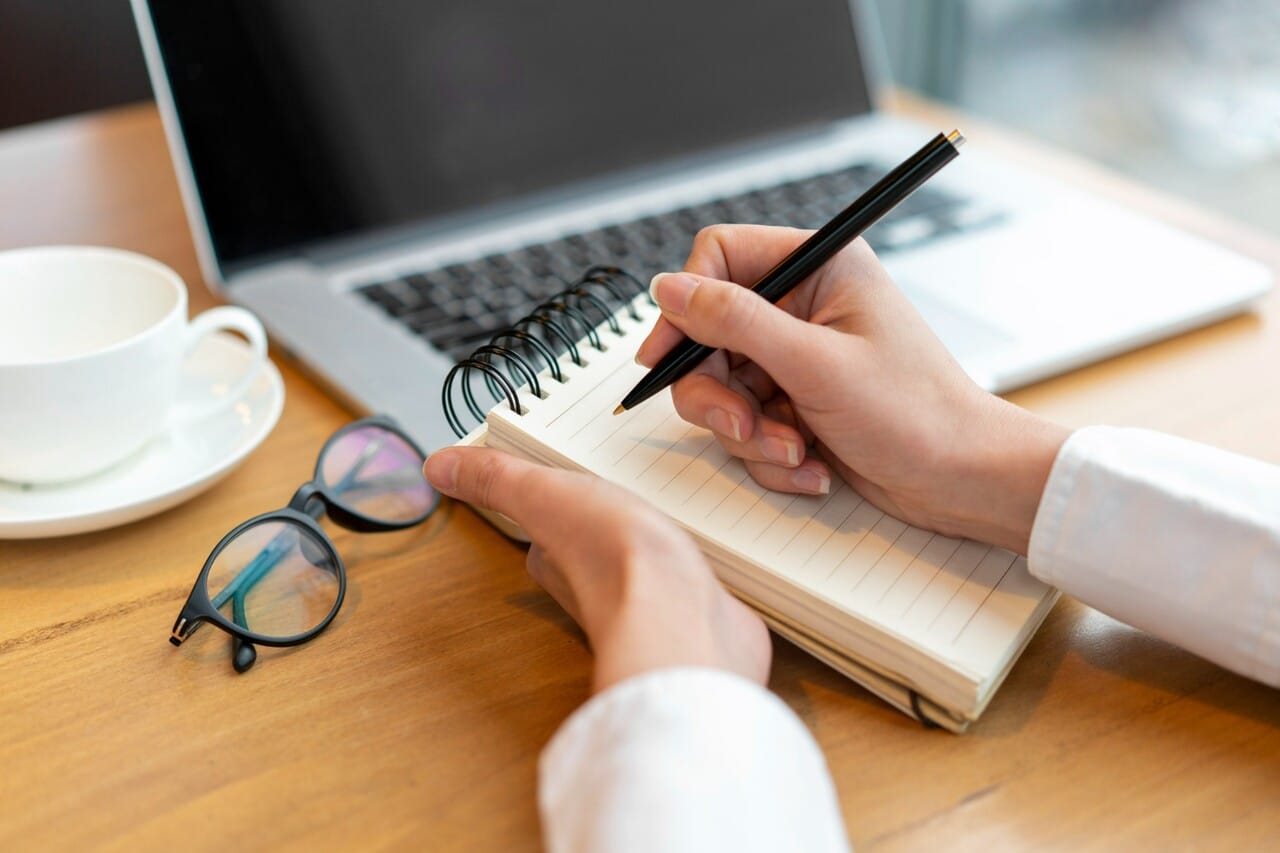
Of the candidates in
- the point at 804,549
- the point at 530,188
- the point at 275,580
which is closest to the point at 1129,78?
the point at 530,188

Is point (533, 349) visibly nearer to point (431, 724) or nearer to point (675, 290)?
point (675, 290)

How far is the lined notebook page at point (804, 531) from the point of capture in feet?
1.60

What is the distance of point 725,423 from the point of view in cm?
54

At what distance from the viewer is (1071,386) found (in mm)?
753

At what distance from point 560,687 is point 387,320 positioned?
38cm

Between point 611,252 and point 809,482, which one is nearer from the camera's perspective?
point 809,482

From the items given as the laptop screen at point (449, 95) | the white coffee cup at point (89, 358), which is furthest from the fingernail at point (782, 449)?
the laptop screen at point (449, 95)

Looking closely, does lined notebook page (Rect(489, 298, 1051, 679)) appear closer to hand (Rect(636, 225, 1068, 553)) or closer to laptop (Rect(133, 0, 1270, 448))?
hand (Rect(636, 225, 1068, 553))

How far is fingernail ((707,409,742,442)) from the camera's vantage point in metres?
0.53

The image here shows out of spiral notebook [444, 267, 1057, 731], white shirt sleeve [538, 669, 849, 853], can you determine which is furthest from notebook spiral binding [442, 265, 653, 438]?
white shirt sleeve [538, 669, 849, 853]

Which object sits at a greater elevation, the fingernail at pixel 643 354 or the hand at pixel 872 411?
the fingernail at pixel 643 354

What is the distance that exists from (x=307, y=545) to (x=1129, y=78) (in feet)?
5.27

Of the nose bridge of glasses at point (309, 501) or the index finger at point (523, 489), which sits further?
the nose bridge of glasses at point (309, 501)

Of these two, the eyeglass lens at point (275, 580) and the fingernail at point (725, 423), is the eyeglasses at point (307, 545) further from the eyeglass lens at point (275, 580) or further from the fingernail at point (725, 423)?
the fingernail at point (725, 423)
